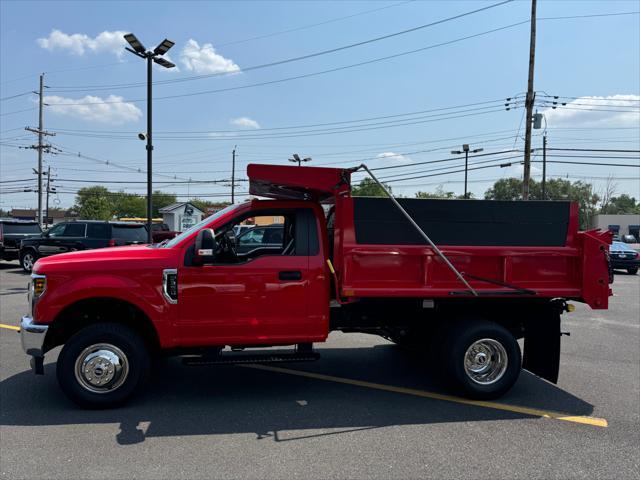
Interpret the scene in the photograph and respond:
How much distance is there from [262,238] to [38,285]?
3.17 meters

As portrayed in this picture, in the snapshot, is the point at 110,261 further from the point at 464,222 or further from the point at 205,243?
the point at 464,222

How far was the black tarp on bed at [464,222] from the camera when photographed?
16.1ft

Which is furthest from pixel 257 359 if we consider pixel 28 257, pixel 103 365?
pixel 28 257

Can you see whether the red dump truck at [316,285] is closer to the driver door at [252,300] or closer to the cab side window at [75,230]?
the driver door at [252,300]

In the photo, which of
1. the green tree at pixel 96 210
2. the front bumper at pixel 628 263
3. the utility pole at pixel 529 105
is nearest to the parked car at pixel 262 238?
the front bumper at pixel 628 263

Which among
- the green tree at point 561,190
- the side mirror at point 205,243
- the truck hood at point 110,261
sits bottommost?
the truck hood at point 110,261

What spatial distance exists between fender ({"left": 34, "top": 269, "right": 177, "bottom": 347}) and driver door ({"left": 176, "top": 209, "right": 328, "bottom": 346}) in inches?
8.1

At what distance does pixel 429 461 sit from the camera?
3.70 meters

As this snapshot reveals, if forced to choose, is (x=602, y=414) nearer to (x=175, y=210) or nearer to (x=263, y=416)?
(x=263, y=416)

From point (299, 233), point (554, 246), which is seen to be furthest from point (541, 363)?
point (299, 233)

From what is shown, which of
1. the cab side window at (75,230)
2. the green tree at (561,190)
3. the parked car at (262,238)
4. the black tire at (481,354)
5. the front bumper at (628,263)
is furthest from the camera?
the green tree at (561,190)

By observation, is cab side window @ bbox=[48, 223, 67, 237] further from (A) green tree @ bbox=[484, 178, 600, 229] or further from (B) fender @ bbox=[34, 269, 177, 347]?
(A) green tree @ bbox=[484, 178, 600, 229]

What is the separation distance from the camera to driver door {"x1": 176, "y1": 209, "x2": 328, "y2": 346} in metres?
4.73

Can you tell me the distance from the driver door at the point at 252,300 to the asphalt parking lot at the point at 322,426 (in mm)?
683
